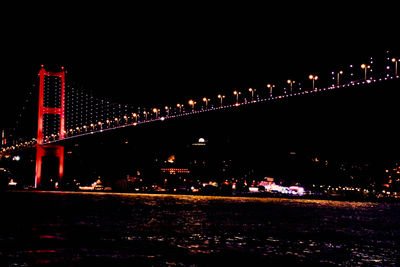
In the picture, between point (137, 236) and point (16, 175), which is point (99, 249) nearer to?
point (137, 236)

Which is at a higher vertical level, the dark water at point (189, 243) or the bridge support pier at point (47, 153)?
the bridge support pier at point (47, 153)

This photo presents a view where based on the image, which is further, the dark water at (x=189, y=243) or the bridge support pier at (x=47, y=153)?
the bridge support pier at (x=47, y=153)

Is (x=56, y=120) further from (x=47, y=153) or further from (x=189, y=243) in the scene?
(x=189, y=243)

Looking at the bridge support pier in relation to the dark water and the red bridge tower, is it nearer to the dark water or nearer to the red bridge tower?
the red bridge tower

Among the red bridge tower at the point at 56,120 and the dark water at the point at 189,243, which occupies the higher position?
the red bridge tower at the point at 56,120

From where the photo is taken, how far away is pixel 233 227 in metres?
13.7

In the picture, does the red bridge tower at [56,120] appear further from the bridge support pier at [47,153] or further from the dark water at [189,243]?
the dark water at [189,243]

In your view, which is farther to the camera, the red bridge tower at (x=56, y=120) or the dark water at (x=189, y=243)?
the red bridge tower at (x=56, y=120)

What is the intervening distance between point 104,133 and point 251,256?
2601cm

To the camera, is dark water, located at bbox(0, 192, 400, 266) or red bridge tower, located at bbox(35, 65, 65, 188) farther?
red bridge tower, located at bbox(35, 65, 65, 188)

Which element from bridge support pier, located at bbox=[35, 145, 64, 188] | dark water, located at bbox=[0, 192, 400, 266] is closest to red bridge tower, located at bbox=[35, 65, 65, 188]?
bridge support pier, located at bbox=[35, 145, 64, 188]

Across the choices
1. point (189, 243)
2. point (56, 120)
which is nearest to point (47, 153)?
point (56, 120)

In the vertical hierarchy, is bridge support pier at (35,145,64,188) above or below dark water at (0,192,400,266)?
above

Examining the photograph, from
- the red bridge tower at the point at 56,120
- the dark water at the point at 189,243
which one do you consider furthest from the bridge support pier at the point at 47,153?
the dark water at the point at 189,243
